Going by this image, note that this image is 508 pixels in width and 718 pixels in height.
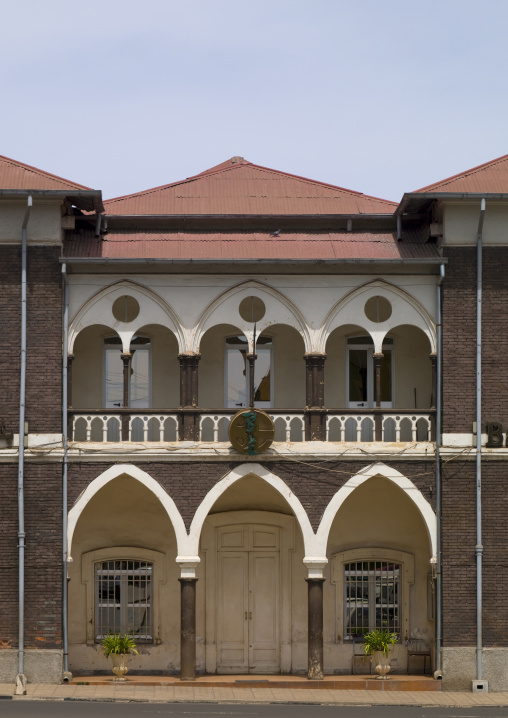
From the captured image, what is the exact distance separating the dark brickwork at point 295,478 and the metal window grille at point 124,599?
2.67 metres

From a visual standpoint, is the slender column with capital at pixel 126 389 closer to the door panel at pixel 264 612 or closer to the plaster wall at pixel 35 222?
the plaster wall at pixel 35 222

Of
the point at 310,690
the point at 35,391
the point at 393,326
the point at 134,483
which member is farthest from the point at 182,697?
the point at 393,326

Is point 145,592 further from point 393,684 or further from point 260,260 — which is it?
point 260,260

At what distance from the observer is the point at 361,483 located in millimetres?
26312

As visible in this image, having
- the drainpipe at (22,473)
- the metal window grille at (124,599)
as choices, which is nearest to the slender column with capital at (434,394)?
the metal window grille at (124,599)

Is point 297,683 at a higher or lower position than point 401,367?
lower

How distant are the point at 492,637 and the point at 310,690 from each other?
3.53 metres

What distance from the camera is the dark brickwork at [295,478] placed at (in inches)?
1032

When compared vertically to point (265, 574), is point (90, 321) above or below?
above

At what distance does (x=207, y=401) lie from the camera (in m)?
28.0

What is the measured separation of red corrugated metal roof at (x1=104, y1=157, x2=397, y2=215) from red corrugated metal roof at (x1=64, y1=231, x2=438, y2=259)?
0.64m

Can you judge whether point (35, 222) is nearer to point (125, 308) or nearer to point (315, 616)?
point (125, 308)

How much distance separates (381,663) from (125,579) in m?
5.49

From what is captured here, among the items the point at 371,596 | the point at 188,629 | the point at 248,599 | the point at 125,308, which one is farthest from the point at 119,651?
the point at 125,308
